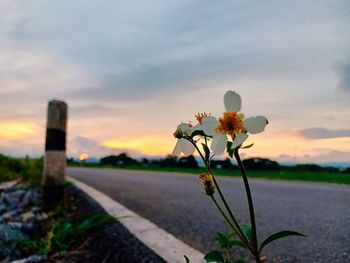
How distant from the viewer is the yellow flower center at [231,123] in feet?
4.36

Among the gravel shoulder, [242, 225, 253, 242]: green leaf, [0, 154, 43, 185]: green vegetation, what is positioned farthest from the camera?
[0, 154, 43, 185]: green vegetation

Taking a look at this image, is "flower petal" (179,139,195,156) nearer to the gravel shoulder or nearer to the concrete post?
the gravel shoulder

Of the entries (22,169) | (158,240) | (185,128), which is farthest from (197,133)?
(22,169)

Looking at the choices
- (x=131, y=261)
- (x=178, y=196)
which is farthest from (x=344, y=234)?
(x=178, y=196)

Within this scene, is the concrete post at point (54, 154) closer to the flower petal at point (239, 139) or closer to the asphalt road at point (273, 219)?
the asphalt road at point (273, 219)

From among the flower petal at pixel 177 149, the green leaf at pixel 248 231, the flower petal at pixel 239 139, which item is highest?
the flower petal at pixel 239 139

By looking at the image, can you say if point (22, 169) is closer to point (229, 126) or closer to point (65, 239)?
point (65, 239)

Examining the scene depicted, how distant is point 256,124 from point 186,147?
318mm

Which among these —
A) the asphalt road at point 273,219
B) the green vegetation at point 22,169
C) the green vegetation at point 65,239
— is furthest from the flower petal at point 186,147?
the green vegetation at point 22,169

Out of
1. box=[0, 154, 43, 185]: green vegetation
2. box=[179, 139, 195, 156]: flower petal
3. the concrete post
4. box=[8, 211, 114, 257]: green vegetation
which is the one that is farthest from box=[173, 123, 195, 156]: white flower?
box=[0, 154, 43, 185]: green vegetation

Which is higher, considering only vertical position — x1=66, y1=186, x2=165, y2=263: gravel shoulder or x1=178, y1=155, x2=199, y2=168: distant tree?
x1=178, y1=155, x2=199, y2=168: distant tree

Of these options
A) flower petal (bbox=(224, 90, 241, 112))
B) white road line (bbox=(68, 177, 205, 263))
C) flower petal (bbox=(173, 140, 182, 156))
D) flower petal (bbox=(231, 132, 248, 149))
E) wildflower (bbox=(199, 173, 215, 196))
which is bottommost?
white road line (bbox=(68, 177, 205, 263))

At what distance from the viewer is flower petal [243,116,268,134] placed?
1269 millimetres

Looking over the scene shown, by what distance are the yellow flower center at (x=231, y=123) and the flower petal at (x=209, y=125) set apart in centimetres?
1
